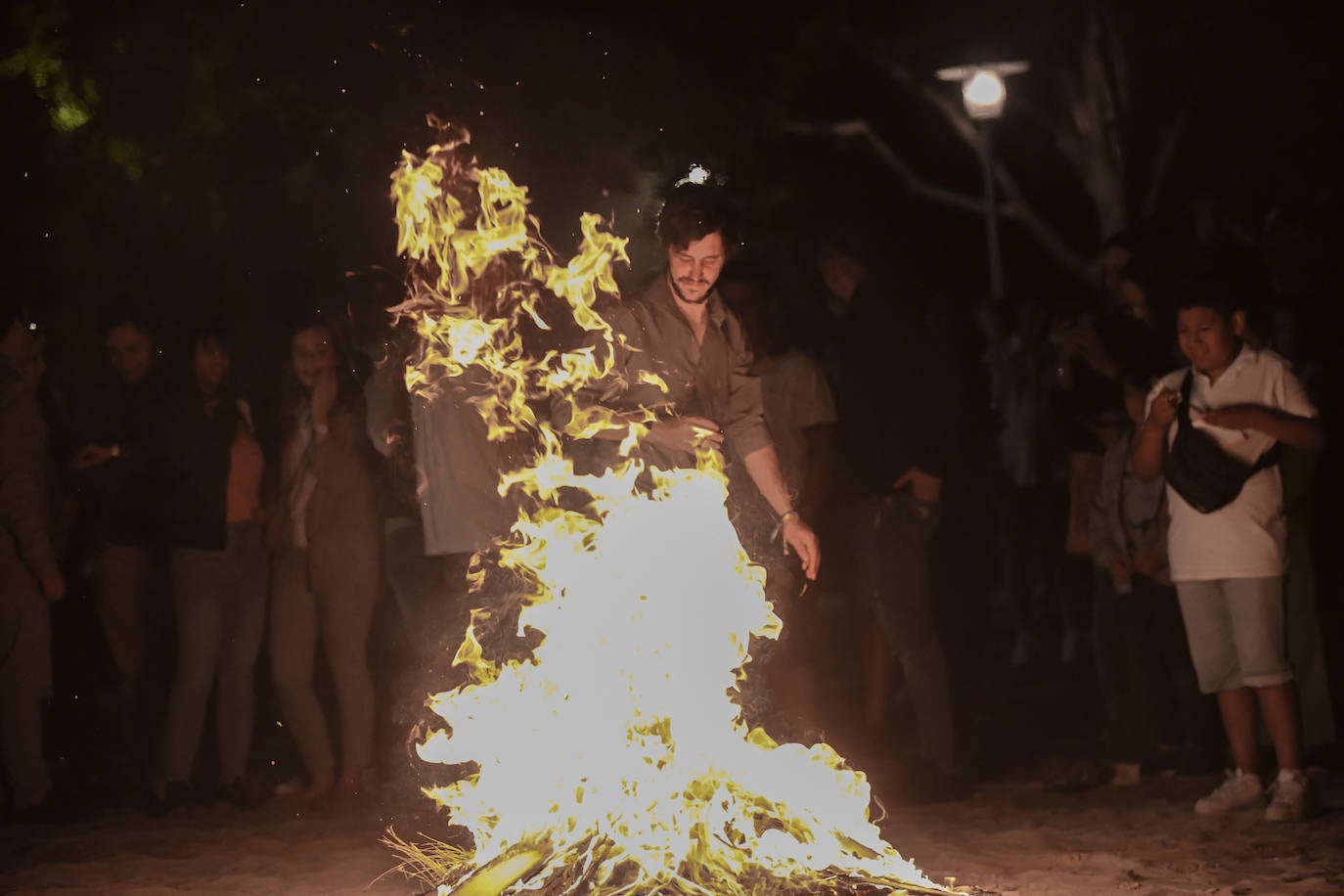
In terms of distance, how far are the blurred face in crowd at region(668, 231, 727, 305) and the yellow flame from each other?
0.74ft

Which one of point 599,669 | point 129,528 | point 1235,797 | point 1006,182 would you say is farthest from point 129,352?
point 1006,182

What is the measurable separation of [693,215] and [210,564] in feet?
11.6

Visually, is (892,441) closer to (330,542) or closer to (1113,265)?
(1113,265)

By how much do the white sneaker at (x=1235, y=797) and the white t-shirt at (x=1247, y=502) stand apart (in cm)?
89

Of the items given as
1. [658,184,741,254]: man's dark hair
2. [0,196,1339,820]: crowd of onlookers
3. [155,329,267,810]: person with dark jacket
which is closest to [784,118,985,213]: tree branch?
[0,196,1339,820]: crowd of onlookers

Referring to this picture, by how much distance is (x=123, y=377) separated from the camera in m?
9.22

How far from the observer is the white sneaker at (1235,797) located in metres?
7.63

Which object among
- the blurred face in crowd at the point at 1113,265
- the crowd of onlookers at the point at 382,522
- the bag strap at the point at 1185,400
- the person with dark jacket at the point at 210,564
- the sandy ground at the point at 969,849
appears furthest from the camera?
the blurred face in crowd at the point at 1113,265

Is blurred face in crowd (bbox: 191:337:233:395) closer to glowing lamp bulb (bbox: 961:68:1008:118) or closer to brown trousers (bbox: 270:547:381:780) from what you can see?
brown trousers (bbox: 270:547:381:780)

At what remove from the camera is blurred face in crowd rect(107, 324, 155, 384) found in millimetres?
9180

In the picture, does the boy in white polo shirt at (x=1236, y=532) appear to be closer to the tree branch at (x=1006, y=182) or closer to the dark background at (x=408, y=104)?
the dark background at (x=408, y=104)

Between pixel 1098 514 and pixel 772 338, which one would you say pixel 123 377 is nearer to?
pixel 772 338

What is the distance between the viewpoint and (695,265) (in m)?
6.91

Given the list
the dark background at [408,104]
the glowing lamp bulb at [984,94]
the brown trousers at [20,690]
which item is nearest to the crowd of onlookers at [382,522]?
the brown trousers at [20,690]
